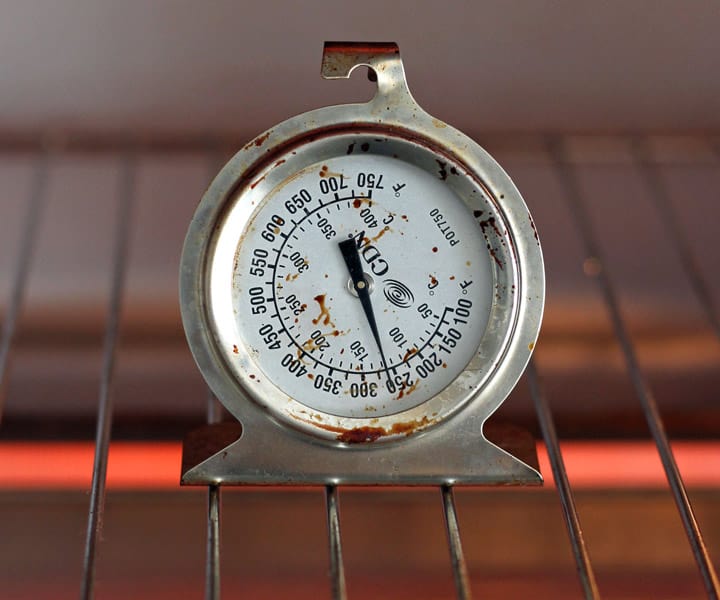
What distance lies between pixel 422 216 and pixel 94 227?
998mm

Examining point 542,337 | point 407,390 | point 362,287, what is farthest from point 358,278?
point 542,337

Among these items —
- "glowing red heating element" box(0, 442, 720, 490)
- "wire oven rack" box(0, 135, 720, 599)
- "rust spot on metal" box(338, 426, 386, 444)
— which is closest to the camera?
"rust spot on metal" box(338, 426, 386, 444)

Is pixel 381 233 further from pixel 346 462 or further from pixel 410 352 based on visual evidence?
pixel 346 462

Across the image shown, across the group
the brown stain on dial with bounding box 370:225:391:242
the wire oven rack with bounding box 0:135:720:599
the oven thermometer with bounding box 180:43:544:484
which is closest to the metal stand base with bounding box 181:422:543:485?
the oven thermometer with bounding box 180:43:544:484

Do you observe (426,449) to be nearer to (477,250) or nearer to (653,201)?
(477,250)

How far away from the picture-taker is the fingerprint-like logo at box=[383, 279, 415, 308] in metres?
0.95

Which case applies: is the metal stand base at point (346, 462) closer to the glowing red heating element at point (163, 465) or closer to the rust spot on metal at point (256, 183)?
the rust spot on metal at point (256, 183)

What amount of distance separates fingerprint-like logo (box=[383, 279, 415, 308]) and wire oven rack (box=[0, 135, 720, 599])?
25 cm

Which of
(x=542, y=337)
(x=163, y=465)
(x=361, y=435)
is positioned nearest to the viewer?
(x=361, y=435)

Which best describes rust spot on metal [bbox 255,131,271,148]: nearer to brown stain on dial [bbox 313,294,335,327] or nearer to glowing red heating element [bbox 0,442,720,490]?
brown stain on dial [bbox 313,294,335,327]

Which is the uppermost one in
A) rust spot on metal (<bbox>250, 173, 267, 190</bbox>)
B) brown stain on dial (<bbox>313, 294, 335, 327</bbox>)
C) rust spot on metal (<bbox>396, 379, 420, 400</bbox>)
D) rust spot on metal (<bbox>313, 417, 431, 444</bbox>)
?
rust spot on metal (<bbox>250, 173, 267, 190</bbox>)

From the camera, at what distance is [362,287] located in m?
0.94

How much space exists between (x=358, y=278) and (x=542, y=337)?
1.22 metres

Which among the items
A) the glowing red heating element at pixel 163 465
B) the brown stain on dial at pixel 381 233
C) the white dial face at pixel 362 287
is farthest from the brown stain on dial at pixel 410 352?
the glowing red heating element at pixel 163 465
